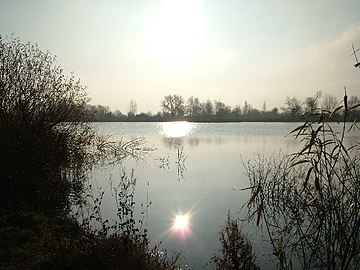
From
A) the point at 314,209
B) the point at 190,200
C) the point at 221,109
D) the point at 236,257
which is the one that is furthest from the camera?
the point at 221,109

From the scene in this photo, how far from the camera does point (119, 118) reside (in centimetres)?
9988

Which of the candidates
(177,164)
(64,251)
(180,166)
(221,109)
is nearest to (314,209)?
(64,251)

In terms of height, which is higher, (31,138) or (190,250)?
(31,138)

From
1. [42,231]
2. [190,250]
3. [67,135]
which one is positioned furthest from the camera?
[67,135]

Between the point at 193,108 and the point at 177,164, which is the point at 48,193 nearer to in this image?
the point at 177,164

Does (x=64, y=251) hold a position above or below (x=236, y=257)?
above

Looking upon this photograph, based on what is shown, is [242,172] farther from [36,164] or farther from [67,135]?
[36,164]

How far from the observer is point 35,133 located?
33.4ft

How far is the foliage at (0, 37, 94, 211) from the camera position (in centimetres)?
887

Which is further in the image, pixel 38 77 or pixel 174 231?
pixel 38 77

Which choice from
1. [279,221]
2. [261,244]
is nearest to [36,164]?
[261,244]

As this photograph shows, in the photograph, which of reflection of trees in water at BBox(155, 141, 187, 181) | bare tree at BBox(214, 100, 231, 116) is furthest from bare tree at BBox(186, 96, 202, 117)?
reflection of trees in water at BBox(155, 141, 187, 181)

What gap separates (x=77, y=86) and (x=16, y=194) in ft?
19.7

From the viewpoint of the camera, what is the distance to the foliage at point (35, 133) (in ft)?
29.1
